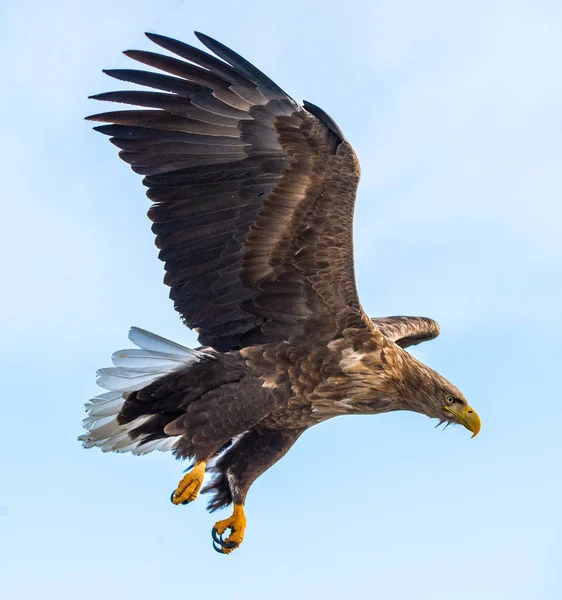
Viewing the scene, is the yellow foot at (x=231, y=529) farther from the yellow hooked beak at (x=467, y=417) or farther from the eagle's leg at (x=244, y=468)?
the yellow hooked beak at (x=467, y=417)

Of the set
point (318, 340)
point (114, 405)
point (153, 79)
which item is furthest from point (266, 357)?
point (153, 79)

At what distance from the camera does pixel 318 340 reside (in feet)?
27.3

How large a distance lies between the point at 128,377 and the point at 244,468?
42.7 inches

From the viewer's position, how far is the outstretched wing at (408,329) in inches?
383

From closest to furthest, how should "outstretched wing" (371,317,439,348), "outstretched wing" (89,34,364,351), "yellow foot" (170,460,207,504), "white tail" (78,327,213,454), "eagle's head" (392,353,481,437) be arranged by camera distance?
"outstretched wing" (89,34,364,351) → "yellow foot" (170,460,207,504) → "white tail" (78,327,213,454) → "eagle's head" (392,353,481,437) → "outstretched wing" (371,317,439,348)

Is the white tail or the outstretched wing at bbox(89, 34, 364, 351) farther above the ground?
the outstretched wing at bbox(89, 34, 364, 351)

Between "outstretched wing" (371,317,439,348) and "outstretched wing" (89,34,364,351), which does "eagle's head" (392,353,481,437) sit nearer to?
"outstretched wing" (89,34,364,351)

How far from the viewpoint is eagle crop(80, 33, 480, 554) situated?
7832mm

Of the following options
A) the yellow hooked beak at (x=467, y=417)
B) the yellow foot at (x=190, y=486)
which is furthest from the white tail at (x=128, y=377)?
the yellow hooked beak at (x=467, y=417)

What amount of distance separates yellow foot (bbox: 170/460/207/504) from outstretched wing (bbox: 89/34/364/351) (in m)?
0.85

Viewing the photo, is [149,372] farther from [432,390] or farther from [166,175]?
[432,390]

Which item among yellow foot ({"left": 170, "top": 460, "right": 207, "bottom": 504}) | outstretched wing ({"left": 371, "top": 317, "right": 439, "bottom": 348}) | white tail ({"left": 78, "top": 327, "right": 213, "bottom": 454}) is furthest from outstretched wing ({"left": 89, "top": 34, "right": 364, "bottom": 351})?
outstretched wing ({"left": 371, "top": 317, "right": 439, "bottom": 348})

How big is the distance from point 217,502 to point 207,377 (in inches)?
44.7

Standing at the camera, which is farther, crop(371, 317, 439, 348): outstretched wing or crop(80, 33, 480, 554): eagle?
crop(371, 317, 439, 348): outstretched wing
